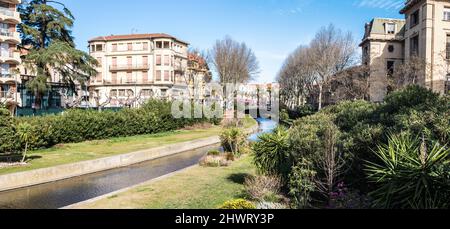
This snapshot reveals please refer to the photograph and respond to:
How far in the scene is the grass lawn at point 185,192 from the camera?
896cm

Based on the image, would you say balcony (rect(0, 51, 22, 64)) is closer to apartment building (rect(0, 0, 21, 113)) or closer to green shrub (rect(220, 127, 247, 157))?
apartment building (rect(0, 0, 21, 113))

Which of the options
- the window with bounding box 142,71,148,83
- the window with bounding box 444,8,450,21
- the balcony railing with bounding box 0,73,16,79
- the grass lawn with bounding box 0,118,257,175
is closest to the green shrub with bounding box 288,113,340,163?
the grass lawn with bounding box 0,118,257,175

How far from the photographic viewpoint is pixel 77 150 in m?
18.4

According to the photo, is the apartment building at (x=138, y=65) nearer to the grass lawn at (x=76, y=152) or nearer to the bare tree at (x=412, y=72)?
the bare tree at (x=412, y=72)

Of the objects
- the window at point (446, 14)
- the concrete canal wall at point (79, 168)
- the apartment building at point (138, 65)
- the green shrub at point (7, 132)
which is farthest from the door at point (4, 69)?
the window at point (446, 14)

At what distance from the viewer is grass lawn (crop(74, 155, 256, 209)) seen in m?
8.96

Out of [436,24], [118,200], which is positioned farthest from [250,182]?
[436,24]

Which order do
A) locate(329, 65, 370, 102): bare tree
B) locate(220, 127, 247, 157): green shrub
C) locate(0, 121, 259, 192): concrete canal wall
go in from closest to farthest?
locate(0, 121, 259, 192): concrete canal wall → locate(220, 127, 247, 157): green shrub → locate(329, 65, 370, 102): bare tree

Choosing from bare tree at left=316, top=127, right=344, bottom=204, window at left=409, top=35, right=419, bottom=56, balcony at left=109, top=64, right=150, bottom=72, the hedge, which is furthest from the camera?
balcony at left=109, top=64, right=150, bottom=72

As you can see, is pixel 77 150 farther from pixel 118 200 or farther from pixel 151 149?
pixel 118 200

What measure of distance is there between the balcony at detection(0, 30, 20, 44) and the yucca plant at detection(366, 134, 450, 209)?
46067 mm

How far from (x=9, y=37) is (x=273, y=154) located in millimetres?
42662

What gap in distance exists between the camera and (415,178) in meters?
5.48

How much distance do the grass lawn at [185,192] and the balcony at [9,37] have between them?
38012mm
